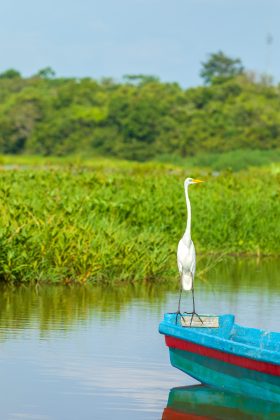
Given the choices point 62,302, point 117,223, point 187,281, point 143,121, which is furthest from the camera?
point 143,121

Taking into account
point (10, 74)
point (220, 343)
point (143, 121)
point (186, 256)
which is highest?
point (10, 74)

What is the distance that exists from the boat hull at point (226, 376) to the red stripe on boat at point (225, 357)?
4 cm

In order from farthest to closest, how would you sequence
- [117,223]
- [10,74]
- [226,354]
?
1. [10,74]
2. [117,223]
3. [226,354]

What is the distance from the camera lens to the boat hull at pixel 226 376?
32.3ft

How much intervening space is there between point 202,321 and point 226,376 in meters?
0.95

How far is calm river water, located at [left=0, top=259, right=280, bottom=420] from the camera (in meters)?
10.1

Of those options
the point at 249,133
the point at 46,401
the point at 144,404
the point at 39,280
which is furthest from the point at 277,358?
the point at 249,133

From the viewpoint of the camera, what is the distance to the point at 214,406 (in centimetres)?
1027

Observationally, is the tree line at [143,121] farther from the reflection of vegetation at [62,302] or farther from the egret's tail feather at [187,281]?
the egret's tail feather at [187,281]

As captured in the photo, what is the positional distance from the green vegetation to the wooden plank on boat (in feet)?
14.8

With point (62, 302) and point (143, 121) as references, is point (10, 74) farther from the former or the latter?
point (62, 302)

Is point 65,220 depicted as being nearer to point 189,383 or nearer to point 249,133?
point 189,383

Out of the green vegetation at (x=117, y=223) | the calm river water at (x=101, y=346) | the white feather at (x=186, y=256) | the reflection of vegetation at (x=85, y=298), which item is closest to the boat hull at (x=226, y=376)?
the calm river water at (x=101, y=346)

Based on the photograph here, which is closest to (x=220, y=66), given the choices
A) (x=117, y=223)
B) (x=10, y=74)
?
(x=10, y=74)
